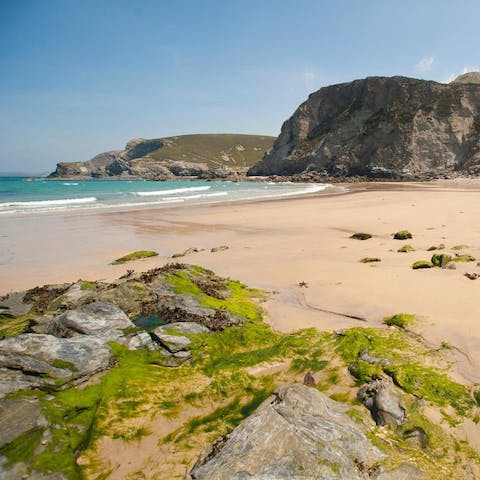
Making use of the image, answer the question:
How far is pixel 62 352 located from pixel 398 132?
92.0 metres

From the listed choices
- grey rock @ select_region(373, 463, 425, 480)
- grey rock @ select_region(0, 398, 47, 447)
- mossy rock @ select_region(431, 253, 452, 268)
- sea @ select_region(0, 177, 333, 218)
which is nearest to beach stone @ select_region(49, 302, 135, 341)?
grey rock @ select_region(0, 398, 47, 447)

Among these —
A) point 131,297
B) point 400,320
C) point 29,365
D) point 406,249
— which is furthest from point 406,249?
point 29,365

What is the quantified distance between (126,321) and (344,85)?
115 m

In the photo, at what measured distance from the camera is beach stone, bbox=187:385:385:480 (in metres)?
3.21

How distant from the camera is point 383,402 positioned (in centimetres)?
448

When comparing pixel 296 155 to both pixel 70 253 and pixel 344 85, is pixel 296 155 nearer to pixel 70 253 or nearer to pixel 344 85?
pixel 344 85

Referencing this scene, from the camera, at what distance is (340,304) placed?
27.9 ft

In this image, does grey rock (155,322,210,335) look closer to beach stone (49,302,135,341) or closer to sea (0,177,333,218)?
beach stone (49,302,135,341)

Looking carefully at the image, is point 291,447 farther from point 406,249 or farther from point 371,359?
point 406,249

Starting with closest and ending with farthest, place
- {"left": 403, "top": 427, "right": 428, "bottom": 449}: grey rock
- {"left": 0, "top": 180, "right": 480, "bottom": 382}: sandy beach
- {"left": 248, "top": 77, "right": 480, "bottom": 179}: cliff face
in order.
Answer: {"left": 403, "top": 427, "right": 428, "bottom": 449}: grey rock
{"left": 0, "top": 180, "right": 480, "bottom": 382}: sandy beach
{"left": 248, "top": 77, "right": 480, "bottom": 179}: cliff face

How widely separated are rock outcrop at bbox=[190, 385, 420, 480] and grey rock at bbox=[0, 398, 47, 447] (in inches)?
74.2

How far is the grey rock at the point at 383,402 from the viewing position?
4344 millimetres

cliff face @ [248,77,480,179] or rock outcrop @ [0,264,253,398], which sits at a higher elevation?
cliff face @ [248,77,480,179]

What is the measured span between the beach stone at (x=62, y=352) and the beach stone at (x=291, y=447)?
2267mm
